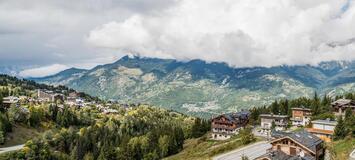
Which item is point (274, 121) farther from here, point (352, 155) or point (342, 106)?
point (352, 155)

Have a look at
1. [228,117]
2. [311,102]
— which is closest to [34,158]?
[228,117]

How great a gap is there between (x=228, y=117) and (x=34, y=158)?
253 feet

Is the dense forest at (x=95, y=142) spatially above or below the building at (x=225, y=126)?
below

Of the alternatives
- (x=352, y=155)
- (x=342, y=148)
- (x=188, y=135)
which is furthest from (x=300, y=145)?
(x=188, y=135)

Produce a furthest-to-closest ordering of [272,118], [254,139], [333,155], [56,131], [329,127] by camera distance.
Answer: [56,131]
[272,118]
[254,139]
[329,127]
[333,155]

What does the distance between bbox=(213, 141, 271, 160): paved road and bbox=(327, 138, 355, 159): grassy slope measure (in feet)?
57.5

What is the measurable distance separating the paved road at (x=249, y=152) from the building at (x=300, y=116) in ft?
116

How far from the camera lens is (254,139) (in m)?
127

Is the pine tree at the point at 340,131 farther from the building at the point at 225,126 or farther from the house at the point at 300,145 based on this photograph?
the building at the point at 225,126

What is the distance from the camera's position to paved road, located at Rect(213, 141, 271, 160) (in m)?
103

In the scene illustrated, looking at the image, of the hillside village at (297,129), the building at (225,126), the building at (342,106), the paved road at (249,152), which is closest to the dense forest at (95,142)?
the building at (225,126)

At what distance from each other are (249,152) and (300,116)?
54432mm

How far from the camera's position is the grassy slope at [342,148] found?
81.9m

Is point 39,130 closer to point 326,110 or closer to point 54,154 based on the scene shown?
point 54,154
